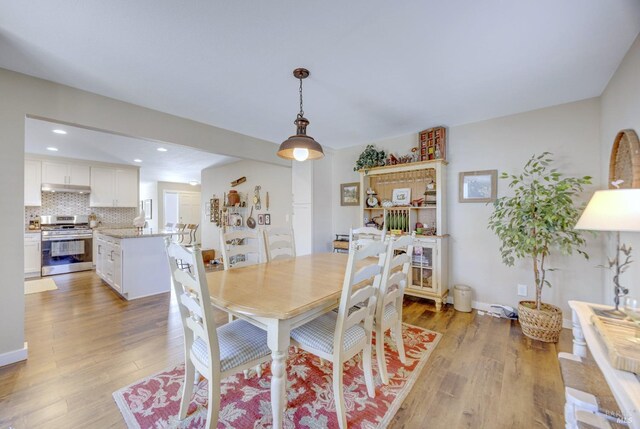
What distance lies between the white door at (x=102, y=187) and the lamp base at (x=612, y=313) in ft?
24.7

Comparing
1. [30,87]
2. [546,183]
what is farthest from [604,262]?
[30,87]

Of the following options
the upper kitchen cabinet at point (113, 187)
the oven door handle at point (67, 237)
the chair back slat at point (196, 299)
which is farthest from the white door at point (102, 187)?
the chair back slat at point (196, 299)

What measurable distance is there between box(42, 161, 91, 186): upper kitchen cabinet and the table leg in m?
6.37

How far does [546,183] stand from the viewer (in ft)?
9.30

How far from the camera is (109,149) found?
4.50 meters

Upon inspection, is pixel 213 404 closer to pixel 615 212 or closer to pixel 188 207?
pixel 615 212

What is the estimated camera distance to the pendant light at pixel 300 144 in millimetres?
1959

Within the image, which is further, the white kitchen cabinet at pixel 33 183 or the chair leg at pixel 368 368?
the white kitchen cabinet at pixel 33 183

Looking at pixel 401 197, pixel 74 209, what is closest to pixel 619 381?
pixel 401 197

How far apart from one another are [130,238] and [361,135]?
3.64 meters

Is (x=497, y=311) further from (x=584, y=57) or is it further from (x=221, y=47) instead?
(x=221, y=47)

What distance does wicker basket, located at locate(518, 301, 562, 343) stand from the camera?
7.80ft

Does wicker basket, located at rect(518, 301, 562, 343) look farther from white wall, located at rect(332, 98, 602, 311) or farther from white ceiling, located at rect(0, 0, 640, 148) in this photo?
white ceiling, located at rect(0, 0, 640, 148)

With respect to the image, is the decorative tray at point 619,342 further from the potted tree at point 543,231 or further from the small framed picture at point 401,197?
the small framed picture at point 401,197
